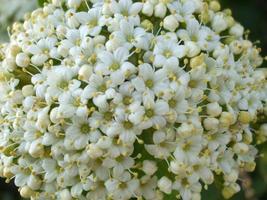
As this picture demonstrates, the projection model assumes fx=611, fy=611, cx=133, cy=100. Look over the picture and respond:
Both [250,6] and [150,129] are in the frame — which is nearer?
[150,129]

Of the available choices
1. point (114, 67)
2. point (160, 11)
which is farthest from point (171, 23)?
point (114, 67)

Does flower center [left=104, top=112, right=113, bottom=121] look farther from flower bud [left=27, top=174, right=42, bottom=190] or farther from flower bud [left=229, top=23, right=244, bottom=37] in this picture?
flower bud [left=229, top=23, right=244, bottom=37]

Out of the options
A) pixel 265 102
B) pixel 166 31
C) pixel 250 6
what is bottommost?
pixel 250 6

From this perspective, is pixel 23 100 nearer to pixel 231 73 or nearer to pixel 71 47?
pixel 71 47

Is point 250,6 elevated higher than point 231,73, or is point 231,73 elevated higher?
point 231,73

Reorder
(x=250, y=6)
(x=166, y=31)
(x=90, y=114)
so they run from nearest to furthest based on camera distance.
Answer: (x=90, y=114), (x=166, y=31), (x=250, y=6)

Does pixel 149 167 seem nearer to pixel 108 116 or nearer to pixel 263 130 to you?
pixel 108 116

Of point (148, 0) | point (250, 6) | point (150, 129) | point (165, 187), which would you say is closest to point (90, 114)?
point (150, 129)

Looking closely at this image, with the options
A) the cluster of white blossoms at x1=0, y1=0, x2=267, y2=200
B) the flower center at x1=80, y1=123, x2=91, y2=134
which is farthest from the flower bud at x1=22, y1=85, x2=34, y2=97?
the flower center at x1=80, y1=123, x2=91, y2=134
